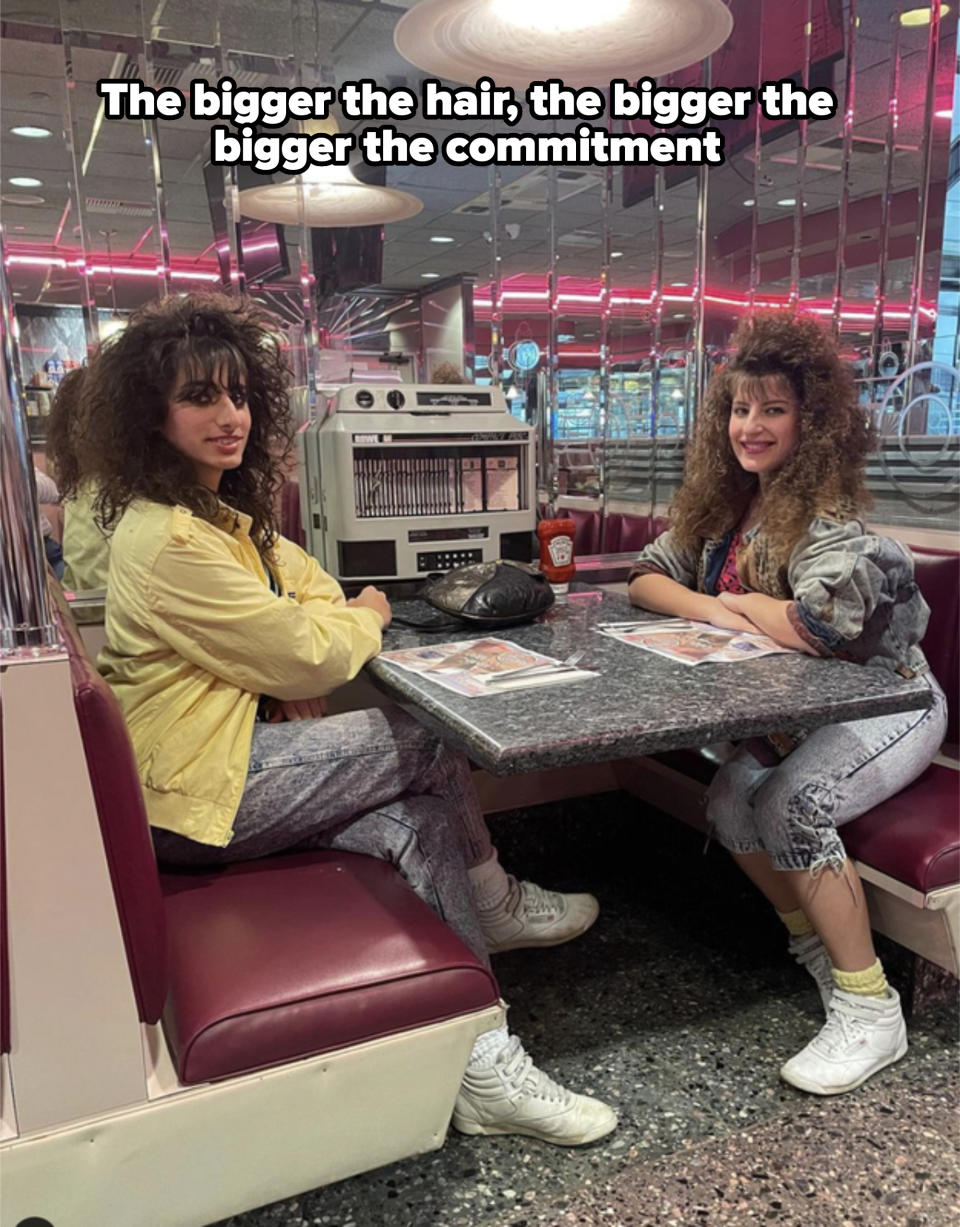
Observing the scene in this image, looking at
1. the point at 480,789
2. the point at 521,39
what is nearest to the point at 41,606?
the point at 521,39

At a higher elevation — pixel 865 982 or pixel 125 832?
pixel 125 832

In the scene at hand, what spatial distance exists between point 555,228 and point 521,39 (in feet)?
4.06

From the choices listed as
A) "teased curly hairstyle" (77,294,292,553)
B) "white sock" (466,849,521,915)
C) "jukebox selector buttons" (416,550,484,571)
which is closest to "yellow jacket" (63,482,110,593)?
"teased curly hairstyle" (77,294,292,553)

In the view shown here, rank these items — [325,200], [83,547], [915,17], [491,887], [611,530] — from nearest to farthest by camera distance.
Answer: [491,887], [83,547], [325,200], [611,530], [915,17]

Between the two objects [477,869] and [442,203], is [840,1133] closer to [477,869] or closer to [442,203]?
[477,869]

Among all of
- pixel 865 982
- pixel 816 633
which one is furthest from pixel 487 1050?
pixel 816 633

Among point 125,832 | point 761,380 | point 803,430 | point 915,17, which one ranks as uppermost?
point 915,17

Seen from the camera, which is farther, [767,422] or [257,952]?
[767,422]

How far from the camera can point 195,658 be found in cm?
147

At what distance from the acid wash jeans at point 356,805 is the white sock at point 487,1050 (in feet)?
0.48

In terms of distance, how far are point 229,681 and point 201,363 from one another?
580mm

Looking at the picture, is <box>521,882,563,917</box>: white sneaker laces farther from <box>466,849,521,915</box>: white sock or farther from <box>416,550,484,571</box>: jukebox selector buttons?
<box>416,550,484,571</box>: jukebox selector buttons

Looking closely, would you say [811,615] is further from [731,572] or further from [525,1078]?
[525,1078]

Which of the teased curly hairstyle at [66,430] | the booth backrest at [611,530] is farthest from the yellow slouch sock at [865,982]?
the teased curly hairstyle at [66,430]
